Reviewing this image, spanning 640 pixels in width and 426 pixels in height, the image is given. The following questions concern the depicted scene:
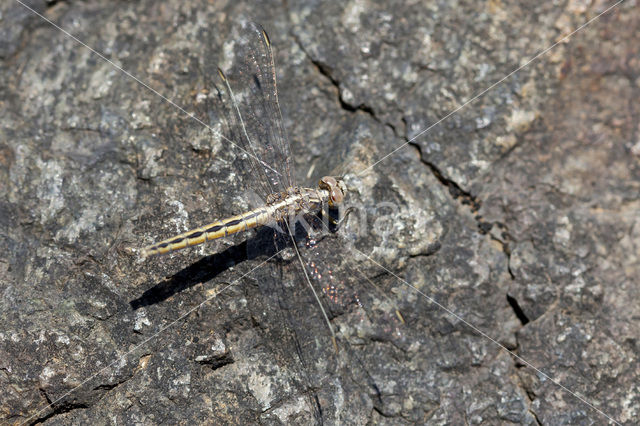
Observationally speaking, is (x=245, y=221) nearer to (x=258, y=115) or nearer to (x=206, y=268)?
(x=206, y=268)

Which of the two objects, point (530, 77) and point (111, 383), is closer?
point (111, 383)

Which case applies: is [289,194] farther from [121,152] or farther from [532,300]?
[532,300]

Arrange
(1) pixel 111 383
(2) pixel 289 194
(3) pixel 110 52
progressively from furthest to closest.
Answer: (3) pixel 110 52 < (2) pixel 289 194 < (1) pixel 111 383

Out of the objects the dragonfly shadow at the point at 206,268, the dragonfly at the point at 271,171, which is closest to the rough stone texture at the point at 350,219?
the dragonfly shadow at the point at 206,268

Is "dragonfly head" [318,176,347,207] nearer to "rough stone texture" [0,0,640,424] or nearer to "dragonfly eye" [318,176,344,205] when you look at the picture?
"dragonfly eye" [318,176,344,205]

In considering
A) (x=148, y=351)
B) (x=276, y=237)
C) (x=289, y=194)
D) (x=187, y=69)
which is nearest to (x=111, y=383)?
(x=148, y=351)

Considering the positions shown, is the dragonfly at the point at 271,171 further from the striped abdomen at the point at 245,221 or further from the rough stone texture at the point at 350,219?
the rough stone texture at the point at 350,219
